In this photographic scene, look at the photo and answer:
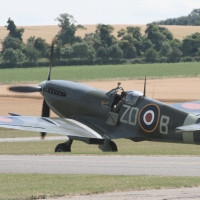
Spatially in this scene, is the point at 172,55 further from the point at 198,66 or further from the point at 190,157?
the point at 190,157

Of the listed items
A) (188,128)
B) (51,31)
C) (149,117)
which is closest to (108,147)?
(149,117)

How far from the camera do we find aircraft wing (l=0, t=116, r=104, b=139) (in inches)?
886

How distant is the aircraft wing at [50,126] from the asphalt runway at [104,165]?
2.56 meters

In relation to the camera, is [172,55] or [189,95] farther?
[172,55]

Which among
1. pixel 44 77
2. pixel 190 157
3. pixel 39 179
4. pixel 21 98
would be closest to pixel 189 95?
pixel 21 98

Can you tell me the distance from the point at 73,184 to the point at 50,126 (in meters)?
8.94

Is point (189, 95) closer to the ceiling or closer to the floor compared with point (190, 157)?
closer to the floor

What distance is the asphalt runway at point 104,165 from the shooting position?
1648cm

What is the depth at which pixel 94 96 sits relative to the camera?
2388 centimetres

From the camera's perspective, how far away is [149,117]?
71.6 ft

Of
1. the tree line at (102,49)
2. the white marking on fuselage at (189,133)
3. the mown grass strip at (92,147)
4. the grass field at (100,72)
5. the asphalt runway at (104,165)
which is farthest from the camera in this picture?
the tree line at (102,49)

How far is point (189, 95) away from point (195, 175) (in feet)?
158

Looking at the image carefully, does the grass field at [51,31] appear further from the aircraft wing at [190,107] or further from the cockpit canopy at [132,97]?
the cockpit canopy at [132,97]

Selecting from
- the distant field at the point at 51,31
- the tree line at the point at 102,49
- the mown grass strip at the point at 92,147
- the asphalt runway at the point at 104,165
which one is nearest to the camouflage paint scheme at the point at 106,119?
the mown grass strip at the point at 92,147
